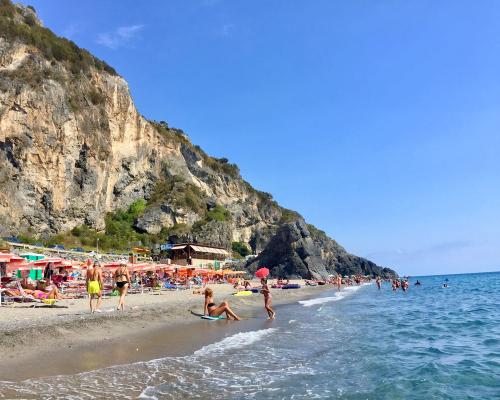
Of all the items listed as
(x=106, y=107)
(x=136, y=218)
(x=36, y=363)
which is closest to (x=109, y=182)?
(x=136, y=218)

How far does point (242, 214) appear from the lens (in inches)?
3740

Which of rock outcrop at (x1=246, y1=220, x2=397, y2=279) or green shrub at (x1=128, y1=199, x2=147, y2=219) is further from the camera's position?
rock outcrop at (x1=246, y1=220, x2=397, y2=279)

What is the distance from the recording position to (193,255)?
62.5 m

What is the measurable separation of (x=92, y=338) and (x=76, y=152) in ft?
155

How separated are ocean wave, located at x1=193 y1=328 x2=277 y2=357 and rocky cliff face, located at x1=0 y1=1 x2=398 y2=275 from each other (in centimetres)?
3709

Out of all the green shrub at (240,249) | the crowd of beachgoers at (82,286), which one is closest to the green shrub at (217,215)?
the green shrub at (240,249)

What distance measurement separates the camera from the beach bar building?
6084 cm

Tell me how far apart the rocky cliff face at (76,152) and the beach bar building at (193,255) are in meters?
4.02

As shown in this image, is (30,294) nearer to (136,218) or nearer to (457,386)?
(457,386)

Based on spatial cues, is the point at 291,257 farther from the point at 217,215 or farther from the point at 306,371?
the point at 306,371

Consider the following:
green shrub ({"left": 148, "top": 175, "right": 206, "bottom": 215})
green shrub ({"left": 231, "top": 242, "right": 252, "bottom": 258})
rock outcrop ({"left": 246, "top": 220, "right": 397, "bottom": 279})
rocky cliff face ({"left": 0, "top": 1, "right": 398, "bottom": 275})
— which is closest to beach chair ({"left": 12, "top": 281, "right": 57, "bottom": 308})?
rocky cliff face ({"left": 0, "top": 1, "right": 398, "bottom": 275})

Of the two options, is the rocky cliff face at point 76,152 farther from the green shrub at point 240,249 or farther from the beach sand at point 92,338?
the beach sand at point 92,338

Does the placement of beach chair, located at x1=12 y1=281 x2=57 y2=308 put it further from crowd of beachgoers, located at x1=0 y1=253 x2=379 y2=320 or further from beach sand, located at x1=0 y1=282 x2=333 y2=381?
beach sand, located at x1=0 y1=282 x2=333 y2=381

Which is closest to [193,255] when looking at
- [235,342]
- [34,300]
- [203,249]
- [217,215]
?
[203,249]
